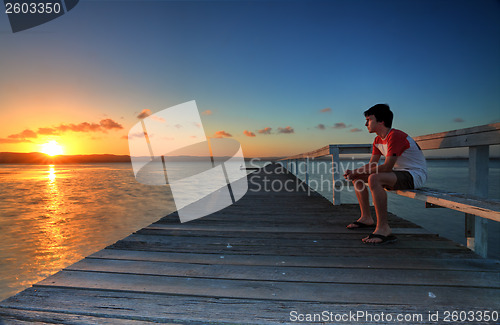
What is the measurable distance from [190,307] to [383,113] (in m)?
2.50

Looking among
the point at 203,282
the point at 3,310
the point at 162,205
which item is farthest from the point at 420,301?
the point at 162,205

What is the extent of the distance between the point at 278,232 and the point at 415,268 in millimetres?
1409

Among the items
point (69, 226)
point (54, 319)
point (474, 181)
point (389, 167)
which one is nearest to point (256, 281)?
point (54, 319)

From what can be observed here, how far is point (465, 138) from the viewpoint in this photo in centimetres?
225

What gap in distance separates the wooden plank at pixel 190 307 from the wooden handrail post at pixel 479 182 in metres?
1.03

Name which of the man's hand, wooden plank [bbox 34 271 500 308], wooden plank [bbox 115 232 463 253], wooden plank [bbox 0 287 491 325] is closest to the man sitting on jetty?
wooden plank [bbox 115 232 463 253]

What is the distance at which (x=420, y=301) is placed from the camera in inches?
59.4

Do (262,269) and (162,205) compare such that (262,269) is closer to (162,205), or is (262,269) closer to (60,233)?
(60,233)

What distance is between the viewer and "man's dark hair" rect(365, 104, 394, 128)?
275 cm

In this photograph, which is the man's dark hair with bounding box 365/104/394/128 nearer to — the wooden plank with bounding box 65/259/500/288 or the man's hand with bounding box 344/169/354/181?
the man's hand with bounding box 344/169/354/181

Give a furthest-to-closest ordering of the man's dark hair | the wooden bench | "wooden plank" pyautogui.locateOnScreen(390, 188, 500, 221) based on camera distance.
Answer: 1. the man's dark hair
2. the wooden bench
3. "wooden plank" pyautogui.locateOnScreen(390, 188, 500, 221)

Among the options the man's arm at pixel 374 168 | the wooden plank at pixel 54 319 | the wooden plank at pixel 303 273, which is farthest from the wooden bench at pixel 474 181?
the wooden plank at pixel 54 319

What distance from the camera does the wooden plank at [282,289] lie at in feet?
5.01

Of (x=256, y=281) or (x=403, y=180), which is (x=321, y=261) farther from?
(x=403, y=180)
